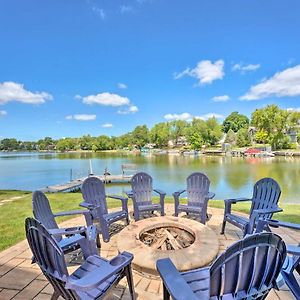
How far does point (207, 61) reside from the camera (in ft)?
116

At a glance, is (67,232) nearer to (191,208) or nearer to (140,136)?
(191,208)

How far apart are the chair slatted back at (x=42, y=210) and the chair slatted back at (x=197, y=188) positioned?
2.46 m

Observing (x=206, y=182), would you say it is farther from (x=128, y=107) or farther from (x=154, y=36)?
(x=128, y=107)

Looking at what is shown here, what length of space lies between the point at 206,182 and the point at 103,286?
2.85m

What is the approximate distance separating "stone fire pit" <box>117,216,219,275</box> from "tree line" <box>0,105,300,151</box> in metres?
48.0

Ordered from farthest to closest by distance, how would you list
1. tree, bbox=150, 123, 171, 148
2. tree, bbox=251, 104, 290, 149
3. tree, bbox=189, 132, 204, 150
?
→ tree, bbox=150, 123, 171, 148
tree, bbox=189, 132, 204, 150
tree, bbox=251, 104, 290, 149

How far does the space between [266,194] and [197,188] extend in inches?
48.1

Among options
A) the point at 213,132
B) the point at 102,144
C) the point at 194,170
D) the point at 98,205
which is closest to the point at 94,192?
the point at 98,205

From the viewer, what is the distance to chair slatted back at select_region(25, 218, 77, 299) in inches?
58.3

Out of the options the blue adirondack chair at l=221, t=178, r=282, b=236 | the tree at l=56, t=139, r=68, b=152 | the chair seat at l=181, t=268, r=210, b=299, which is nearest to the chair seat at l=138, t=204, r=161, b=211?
the blue adirondack chair at l=221, t=178, r=282, b=236

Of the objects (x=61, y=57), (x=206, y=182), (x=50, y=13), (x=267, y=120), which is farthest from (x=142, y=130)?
(x=206, y=182)

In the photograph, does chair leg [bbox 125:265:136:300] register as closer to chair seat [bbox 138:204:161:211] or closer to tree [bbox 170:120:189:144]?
chair seat [bbox 138:204:161:211]

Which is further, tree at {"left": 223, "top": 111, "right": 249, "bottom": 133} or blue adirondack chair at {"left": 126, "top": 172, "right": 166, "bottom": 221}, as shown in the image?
tree at {"left": 223, "top": 111, "right": 249, "bottom": 133}

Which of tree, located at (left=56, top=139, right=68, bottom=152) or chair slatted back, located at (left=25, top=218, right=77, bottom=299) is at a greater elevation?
tree, located at (left=56, top=139, right=68, bottom=152)
